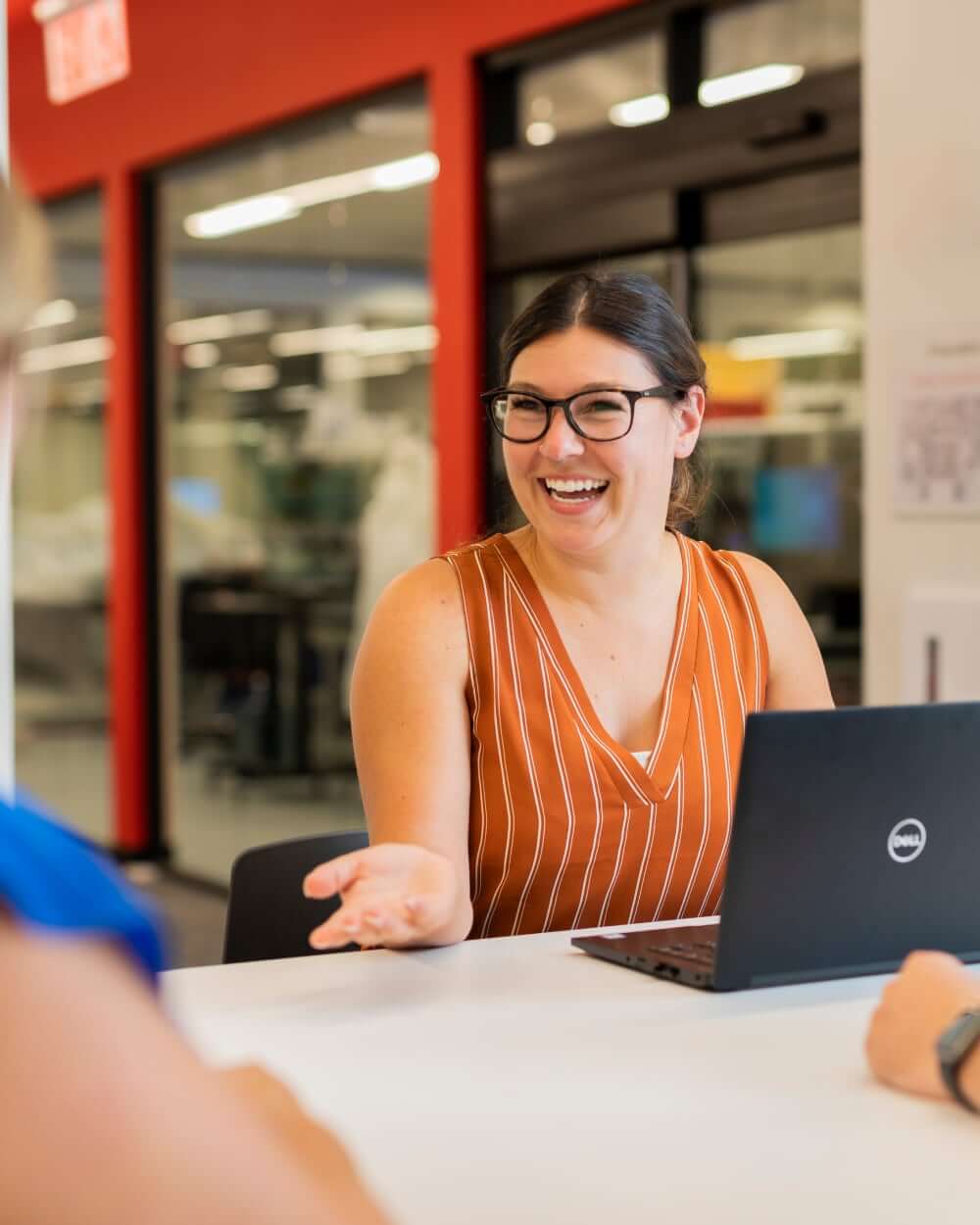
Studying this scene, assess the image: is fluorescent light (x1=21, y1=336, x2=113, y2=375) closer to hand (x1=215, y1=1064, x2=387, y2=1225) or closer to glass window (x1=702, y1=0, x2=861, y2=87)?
glass window (x1=702, y1=0, x2=861, y2=87)

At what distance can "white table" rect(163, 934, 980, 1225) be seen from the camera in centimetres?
118

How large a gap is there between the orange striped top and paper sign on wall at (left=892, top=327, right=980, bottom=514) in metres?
1.41

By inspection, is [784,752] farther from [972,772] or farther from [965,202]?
[965,202]

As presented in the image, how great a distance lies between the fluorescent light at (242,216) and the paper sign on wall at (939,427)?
3.10 m

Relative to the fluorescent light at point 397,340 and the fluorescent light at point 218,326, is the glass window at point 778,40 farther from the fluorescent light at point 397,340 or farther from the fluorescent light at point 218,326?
the fluorescent light at point 218,326

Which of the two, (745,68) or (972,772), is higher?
(745,68)

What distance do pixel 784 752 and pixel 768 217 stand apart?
9.65 ft

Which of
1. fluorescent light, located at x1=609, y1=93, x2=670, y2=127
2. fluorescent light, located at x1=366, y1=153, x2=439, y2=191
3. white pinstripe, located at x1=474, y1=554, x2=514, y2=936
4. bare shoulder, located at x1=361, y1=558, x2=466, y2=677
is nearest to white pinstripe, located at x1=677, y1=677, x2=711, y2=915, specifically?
white pinstripe, located at x1=474, y1=554, x2=514, y2=936

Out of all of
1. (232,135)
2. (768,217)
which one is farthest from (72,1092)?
(232,135)

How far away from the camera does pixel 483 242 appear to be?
17.3 feet

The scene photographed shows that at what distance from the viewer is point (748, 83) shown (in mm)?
4363

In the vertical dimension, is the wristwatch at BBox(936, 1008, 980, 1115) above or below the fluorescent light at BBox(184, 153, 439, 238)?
below

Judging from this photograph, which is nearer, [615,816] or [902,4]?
[615,816]

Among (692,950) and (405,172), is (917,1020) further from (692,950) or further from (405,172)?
(405,172)
